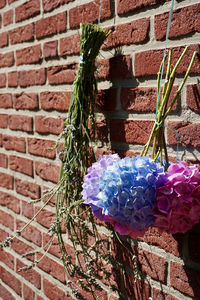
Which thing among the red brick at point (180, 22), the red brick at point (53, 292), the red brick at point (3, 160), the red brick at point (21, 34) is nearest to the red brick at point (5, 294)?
the red brick at point (53, 292)

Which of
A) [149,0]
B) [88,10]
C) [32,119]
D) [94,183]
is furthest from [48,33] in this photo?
[94,183]

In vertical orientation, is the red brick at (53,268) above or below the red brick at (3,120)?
below

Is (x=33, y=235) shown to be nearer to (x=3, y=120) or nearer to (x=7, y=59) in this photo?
(x=3, y=120)

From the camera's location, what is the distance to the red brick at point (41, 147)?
149 centimetres

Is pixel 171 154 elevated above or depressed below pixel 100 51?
below

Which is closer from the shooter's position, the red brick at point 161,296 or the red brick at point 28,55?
the red brick at point 161,296

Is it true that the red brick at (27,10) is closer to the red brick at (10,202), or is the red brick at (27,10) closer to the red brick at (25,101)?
the red brick at (25,101)

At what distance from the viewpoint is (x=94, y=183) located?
2.75 ft

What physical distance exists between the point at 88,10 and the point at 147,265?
909 millimetres

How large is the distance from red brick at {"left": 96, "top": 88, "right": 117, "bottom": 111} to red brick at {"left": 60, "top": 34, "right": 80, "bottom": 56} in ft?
0.69

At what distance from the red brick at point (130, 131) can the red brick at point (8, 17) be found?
0.87 metres

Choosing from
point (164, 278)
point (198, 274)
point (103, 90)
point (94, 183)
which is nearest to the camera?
point (94, 183)

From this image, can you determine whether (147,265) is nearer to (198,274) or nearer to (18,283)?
(198,274)

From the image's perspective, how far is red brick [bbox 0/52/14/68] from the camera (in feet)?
5.70
